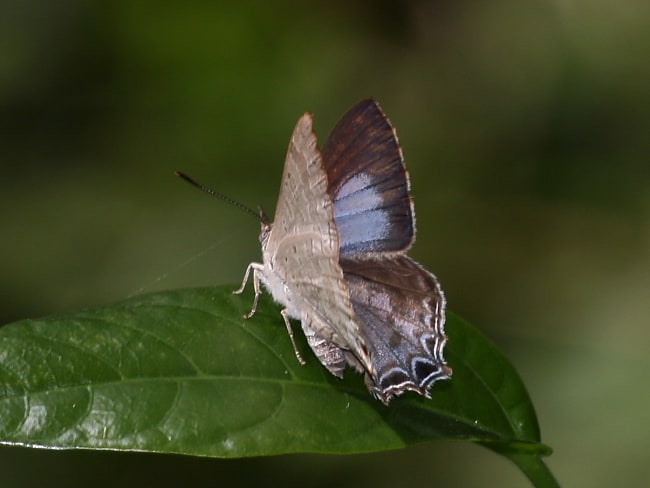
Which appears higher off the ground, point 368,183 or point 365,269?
point 368,183

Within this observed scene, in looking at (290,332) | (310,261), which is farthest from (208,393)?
(310,261)

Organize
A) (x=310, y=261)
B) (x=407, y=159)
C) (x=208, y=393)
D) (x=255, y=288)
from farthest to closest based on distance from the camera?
(x=407, y=159) → (x=255, y=288) → (x=310, y=261) → (x=208, y=393)

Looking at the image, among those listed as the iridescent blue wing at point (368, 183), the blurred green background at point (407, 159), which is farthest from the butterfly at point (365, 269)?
the blurred green background at point (407, 159)

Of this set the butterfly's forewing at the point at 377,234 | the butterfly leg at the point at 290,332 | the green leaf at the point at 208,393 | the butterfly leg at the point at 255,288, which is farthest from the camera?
the butterfly's forewing at the point at 377,234

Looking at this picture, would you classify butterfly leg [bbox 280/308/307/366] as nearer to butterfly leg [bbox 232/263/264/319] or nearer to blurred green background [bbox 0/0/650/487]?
butterfly leg [bbox 232/263/264/319]

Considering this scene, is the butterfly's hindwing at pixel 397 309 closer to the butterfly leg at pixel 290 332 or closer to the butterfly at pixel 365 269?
the butterfly at pixel 365 269

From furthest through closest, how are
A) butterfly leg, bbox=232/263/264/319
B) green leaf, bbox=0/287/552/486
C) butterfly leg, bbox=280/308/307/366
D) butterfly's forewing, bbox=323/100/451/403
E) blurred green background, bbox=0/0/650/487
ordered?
1. blurred green background, bbox=0/0/650/487
2. butterfly's forewing, bbox=323/100/451/403
3. butterfly leg, bbox=232/263/264/319
4. butterfly leg, bbox=280/308/307/366
5. green leaf, bbox=0/287/552/486

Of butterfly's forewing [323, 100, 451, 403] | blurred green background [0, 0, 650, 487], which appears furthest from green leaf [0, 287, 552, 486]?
Answer: blurred green background [0, 0, 650, 487]

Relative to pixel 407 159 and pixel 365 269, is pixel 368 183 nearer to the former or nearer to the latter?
pixel 365 269
